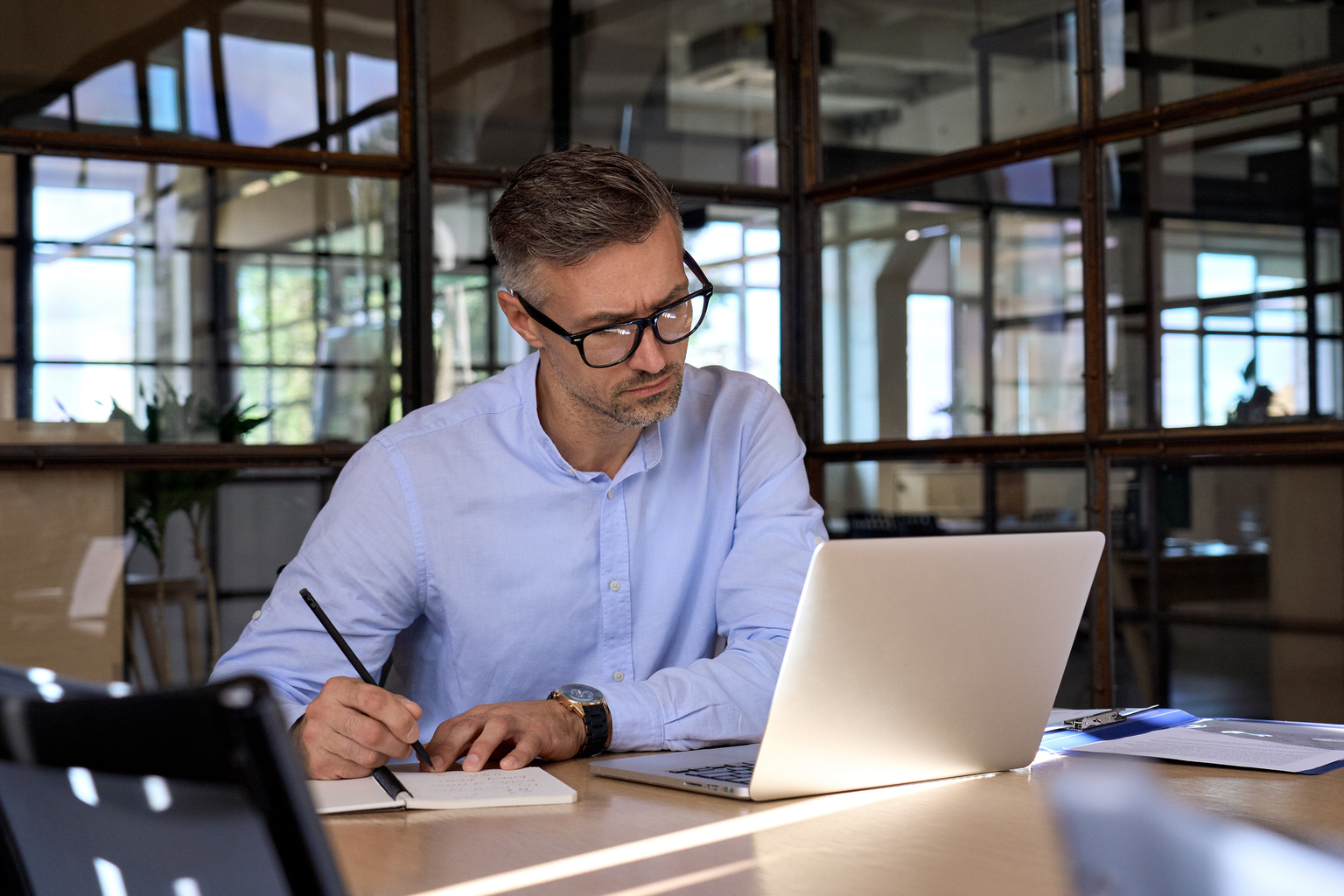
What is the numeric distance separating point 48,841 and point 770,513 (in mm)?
1251

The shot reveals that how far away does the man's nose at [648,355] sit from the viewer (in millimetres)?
1740

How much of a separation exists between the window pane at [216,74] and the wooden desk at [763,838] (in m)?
2.40

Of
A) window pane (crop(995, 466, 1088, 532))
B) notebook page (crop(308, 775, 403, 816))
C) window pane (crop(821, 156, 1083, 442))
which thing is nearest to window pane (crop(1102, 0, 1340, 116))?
window pane (crop(821, 156, 1083, 442))

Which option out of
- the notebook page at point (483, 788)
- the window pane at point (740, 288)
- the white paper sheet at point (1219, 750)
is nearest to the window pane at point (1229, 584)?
the window pane at point (740, 288)

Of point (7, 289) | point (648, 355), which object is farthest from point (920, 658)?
point (7, 289)

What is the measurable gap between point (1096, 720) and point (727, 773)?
546mm

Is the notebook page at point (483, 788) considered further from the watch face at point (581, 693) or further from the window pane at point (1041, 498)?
the window pane at point (1041, 498)

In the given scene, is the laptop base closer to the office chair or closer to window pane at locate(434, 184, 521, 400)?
the office chair

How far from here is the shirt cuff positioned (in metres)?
1.47

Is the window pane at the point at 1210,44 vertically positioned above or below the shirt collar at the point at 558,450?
above

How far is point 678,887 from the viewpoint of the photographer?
0.92 metres

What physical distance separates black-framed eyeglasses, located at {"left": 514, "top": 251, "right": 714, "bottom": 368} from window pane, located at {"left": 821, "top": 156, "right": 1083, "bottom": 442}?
5.49 ft

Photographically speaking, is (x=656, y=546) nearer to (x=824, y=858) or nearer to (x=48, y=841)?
(x=824, y=858)

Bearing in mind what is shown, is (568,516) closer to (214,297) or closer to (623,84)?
(214,297)
